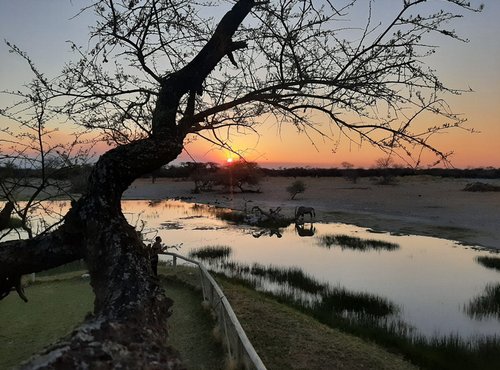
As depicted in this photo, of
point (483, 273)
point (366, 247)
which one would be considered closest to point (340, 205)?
point (366, 247)

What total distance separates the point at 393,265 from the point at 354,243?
5.08 metres

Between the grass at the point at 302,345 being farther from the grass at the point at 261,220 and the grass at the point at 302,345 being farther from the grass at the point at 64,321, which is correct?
the grass at the point at 261,220

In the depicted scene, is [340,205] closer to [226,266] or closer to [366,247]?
[366,247]

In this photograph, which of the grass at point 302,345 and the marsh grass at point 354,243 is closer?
the grass at point 302,345

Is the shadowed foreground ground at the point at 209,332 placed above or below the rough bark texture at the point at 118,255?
below

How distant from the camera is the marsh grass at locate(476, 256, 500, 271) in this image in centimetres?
1767

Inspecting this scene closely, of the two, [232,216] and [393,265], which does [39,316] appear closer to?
[393,265]

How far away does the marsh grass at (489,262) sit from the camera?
17.7 m

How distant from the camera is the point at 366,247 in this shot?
2222cm

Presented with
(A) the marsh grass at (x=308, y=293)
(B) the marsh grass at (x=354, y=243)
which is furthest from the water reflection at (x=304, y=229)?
(A) the marsh grass at (x=308, y=293)

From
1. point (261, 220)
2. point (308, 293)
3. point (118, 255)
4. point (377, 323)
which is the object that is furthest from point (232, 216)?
point (118, 255)

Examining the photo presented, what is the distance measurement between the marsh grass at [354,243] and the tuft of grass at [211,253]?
5.33 metres

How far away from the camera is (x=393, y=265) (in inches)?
719

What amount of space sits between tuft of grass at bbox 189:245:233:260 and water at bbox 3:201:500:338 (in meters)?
0.45
